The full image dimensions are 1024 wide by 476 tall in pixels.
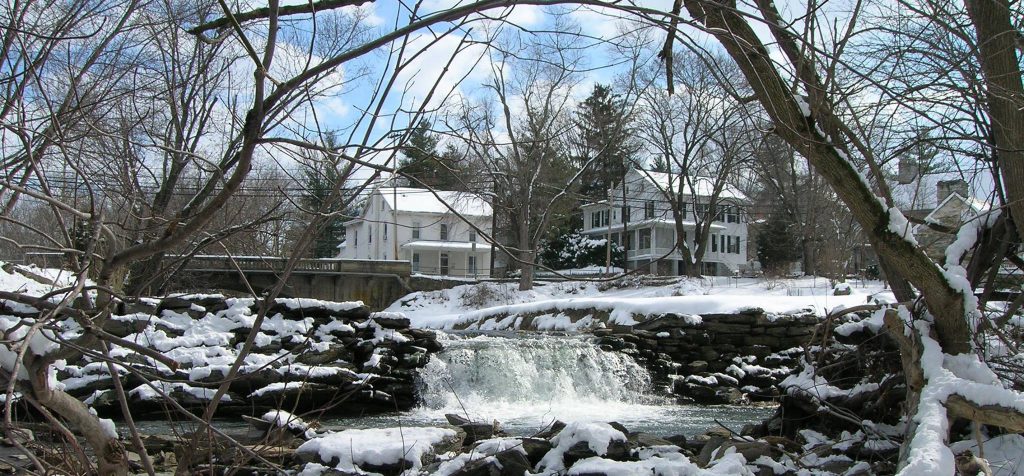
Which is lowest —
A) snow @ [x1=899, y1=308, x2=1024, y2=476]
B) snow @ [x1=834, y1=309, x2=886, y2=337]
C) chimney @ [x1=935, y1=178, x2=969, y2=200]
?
snow @ [x1=899, y1=308, x2=1024, y2=476]

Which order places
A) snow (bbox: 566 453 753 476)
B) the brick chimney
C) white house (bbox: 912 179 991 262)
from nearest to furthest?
snow (bbox: 566 453 753 476) < white house (bbox: 912 179 991 262) < the brick chimney

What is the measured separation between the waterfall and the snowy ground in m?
3.16

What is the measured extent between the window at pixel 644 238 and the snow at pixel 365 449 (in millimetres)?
39696

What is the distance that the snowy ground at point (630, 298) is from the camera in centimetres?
1756

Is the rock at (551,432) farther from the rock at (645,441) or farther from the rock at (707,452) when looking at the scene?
the rock at (707,452)

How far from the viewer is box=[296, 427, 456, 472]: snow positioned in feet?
19.8

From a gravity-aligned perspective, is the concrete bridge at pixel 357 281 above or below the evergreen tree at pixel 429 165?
below

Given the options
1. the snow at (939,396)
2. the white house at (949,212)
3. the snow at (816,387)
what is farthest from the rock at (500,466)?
the white house at (949,212)

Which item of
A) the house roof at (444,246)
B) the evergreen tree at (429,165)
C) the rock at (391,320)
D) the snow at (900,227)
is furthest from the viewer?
the house roof at (444,246)

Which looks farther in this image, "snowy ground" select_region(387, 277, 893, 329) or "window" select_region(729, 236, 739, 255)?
"window" select_region(729, 236, 739, 255)

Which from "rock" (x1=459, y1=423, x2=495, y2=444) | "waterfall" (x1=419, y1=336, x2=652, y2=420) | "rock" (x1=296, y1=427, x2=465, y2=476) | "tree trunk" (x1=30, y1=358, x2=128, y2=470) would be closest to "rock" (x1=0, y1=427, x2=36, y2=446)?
"tree trunk" (x1=30, y1=358, x2=128, y2=470)

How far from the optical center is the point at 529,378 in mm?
14023

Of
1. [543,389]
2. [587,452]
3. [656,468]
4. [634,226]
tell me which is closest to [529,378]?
[543,389]

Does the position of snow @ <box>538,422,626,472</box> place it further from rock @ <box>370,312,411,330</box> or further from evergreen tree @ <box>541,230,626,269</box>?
evergreen tree @ <box>541,230,626,269</box>
